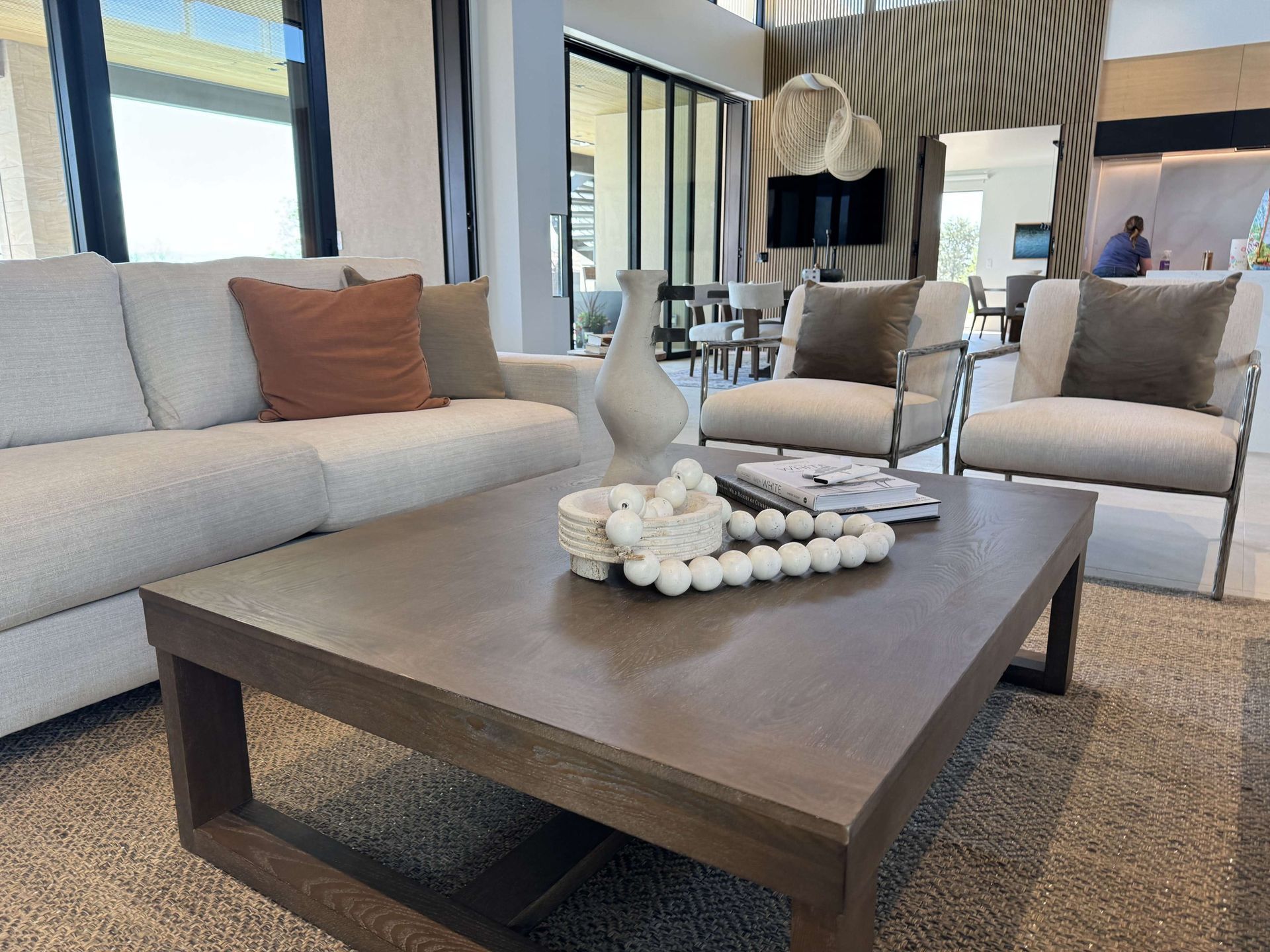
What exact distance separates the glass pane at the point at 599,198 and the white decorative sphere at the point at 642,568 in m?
7.14

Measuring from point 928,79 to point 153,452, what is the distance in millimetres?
9033

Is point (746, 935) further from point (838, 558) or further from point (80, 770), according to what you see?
point (80, 770)

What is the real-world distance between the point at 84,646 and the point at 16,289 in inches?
37.7

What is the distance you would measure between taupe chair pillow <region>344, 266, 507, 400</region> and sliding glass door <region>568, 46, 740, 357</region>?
16.4 feet

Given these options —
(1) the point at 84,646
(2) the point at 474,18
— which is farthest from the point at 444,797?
(2) the point at 474,18

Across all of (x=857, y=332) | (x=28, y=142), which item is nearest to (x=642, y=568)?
(x=857, y=332)

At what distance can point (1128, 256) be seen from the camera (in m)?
7.52

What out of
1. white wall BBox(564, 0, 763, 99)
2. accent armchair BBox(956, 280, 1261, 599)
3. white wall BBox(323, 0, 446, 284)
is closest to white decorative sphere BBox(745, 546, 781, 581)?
accent armchair BBox(956, 280, 1261, 599)

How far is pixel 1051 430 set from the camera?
238 cm

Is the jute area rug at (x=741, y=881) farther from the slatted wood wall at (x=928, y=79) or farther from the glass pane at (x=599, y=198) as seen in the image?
the slatted wood wall at (x=928, y=79)

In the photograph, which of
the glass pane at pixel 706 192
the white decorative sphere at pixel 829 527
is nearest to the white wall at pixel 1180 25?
the glass pane at pixel 706 192

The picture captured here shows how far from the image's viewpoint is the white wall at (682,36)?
7145 millimetres

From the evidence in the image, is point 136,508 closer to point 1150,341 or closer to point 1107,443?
point 1107,443

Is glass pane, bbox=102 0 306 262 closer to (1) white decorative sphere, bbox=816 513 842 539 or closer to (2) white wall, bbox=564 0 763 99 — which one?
(2) white wall, bbox=564 0 763 99
